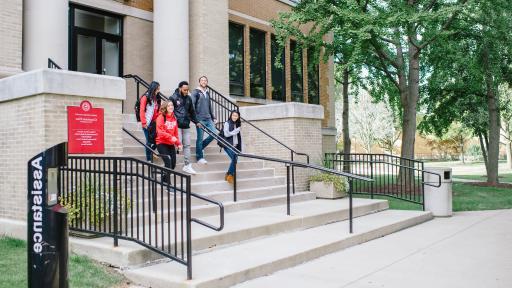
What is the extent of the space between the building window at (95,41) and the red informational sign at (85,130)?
6262 mm

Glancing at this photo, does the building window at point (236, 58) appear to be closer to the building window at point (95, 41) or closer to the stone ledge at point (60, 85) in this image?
the building window at point (95, 41)

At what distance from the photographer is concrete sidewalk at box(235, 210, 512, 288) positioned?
588cm

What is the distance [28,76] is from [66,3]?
196 inches

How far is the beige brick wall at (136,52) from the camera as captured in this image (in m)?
14.1

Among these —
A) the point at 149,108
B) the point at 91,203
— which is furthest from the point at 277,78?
the point at 91,203

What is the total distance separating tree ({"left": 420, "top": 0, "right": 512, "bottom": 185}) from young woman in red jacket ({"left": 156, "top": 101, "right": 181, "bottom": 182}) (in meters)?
9.74

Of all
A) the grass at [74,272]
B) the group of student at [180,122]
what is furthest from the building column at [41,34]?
the grass at [74,272]

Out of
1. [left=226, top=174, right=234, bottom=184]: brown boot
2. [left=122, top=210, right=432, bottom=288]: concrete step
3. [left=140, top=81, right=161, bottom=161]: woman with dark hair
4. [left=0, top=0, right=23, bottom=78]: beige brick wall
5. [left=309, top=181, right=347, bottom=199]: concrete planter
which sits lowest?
[left=122, top=210, right=432, bottom=288]: concrete step

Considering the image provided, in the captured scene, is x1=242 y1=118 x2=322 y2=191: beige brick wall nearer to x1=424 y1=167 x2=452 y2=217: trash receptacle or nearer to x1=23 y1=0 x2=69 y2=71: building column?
x1=424 y1=167 x2=452 y2=217: trash receptacle

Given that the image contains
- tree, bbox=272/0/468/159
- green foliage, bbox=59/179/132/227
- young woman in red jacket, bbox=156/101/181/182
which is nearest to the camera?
green foliage, bbox=59/179/132/227

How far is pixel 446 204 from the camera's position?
11.6 meters

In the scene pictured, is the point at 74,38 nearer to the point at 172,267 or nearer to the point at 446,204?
the point at 172,267

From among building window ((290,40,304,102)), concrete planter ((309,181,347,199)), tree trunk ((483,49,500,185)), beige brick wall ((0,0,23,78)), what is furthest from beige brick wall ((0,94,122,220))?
tree trunk ((483,49,500,185))

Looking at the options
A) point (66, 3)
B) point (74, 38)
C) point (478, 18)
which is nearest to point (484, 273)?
point (66, 3)
